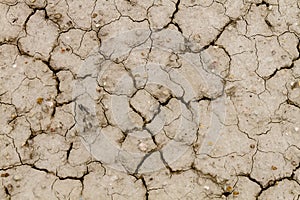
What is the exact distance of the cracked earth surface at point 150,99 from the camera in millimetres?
3906

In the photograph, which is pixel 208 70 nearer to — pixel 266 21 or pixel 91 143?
pixel 266 21

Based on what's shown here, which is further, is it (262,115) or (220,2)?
(220,2)

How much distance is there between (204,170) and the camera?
3.93 m

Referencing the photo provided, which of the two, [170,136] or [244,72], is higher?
[244,72]

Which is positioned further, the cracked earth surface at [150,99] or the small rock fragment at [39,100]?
the small rock fragment at [39,100]

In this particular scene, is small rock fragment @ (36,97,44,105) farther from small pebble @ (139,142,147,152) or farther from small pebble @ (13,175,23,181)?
small pebble @ (139,142,147,152)

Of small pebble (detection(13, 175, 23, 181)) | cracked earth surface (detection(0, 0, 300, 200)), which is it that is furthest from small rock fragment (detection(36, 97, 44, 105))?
small pebble (detection(13, 175, 23, 181))

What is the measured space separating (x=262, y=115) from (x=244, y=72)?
39 cm

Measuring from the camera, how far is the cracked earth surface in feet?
12.8

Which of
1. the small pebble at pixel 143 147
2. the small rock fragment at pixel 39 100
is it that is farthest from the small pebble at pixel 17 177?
the small pebble at pixel 143 147

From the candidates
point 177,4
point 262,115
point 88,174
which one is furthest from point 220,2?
point 88,174

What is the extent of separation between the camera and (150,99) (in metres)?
4.09

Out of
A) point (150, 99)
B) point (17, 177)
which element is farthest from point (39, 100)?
point (150, 99)

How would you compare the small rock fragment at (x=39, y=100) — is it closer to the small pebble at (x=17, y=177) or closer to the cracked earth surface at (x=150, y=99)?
the cracked earth surface at (x=150, y=99)
